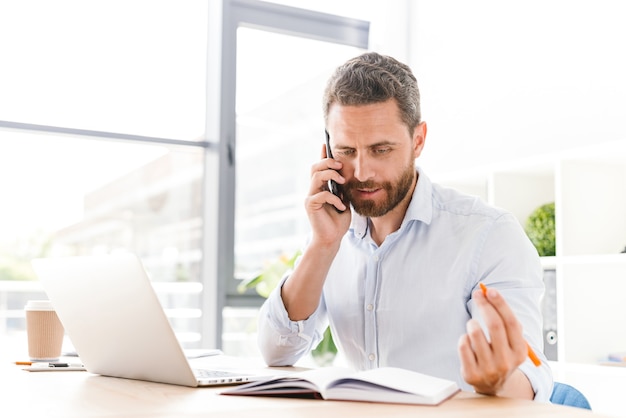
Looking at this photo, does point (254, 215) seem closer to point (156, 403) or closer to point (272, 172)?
point (272, 172)

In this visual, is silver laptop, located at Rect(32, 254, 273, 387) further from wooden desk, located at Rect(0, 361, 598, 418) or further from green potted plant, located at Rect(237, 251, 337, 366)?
green potted plant, located at Rect(237, 251, 337, 366)

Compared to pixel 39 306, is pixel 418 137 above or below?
above

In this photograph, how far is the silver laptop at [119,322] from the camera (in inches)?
48.3

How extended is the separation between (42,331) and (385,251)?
84cm

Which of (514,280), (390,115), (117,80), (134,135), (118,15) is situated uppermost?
(118,15)

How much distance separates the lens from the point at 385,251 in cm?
192

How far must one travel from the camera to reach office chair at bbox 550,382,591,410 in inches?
64.7

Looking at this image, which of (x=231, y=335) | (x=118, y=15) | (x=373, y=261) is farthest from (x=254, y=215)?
(x=373, y=261)

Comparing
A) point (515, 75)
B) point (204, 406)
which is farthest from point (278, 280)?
point (204, 406)

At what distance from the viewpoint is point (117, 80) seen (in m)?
3.85

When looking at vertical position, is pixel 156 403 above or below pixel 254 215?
below

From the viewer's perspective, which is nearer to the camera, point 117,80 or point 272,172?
point 117,80

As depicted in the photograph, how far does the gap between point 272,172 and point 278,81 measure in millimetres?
496

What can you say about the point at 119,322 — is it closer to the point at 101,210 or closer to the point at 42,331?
the point at 42,331
